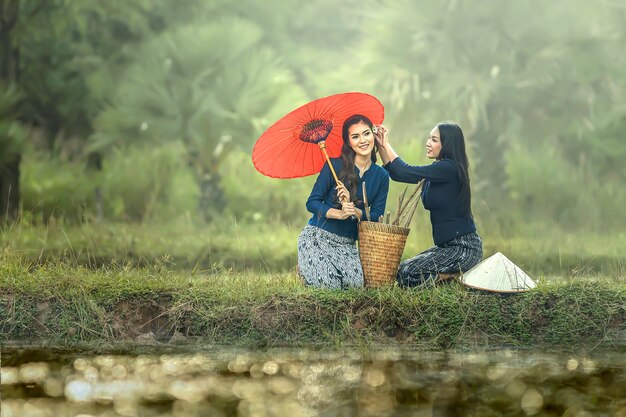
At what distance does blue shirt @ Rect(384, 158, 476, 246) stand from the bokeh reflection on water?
3.28ft

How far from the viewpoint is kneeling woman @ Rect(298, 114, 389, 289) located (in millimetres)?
6328

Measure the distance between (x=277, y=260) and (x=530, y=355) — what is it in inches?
222

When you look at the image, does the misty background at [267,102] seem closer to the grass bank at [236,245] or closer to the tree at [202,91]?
the tree at [202,91]

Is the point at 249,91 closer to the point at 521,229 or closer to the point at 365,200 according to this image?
the point at 521,229

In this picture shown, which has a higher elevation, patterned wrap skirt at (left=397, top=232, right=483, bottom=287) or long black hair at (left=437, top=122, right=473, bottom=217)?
long black hair at (left=437, top=122, right=473, bottom=217)

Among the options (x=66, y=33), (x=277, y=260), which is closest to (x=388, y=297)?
(x=277, y=260)

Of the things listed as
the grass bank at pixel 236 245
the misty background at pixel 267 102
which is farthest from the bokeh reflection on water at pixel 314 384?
the misty background at pixel 267 102

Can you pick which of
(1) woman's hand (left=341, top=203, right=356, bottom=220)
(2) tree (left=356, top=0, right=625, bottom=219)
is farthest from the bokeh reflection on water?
(2) tree (left=356, top=0, right=625, bottom=219)

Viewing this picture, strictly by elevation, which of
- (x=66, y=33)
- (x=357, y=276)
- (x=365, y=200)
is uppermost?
(x=66, y=33)

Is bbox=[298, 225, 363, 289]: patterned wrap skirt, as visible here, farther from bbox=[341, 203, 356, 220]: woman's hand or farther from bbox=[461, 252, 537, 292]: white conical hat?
bbox=[461, 252, 537, 292]: white conical hat

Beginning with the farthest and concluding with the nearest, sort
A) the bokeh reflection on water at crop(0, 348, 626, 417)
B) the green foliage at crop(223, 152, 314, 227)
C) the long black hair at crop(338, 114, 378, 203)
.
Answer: the green foliage at crop(223, 152, 314, 227) < the long black hair at crop(338, 114, 378, 203) < the bokeh reflection on water at crop(0, 348, 626, 417)

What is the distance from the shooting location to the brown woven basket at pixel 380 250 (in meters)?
6.18

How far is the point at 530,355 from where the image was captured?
5719 mm

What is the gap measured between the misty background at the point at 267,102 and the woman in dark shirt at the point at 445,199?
6755 mm
